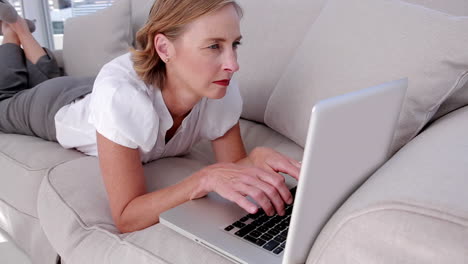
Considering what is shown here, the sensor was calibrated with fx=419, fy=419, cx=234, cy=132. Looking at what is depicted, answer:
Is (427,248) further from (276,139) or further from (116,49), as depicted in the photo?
(116,49)

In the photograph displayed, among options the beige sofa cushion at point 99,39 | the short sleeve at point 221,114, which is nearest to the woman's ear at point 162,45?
the short sleeve at point 221,114

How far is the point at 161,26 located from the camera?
0.97 metres

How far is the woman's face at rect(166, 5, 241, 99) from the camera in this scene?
92 cm

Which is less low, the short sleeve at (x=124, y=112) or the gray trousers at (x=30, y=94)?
the short sleeve at (x=124, y=112)

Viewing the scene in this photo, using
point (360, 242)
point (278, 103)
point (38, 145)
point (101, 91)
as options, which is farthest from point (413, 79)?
point (38, 145)

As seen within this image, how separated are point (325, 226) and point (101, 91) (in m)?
0.63

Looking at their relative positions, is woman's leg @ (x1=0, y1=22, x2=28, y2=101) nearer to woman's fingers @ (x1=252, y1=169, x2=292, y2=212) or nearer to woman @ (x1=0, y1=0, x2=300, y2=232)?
woman @ (x1=0, y1=0, x2=300, y2=232)

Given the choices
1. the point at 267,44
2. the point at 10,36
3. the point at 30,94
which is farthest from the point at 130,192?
the point at 10,36

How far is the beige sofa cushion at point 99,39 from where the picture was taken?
1959 mm

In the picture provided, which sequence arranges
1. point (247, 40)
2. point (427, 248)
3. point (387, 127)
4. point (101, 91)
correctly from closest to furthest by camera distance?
point (427, 248), point (387, 127), point (101, 91), point (247, 40)

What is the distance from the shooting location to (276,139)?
4.49 ft

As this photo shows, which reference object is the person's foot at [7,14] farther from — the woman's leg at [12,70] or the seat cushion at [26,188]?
the seat cushion at [26,188]

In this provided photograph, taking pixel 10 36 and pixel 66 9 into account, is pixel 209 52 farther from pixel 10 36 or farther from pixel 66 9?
pixel 66 9

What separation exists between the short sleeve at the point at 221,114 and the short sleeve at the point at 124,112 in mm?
252
